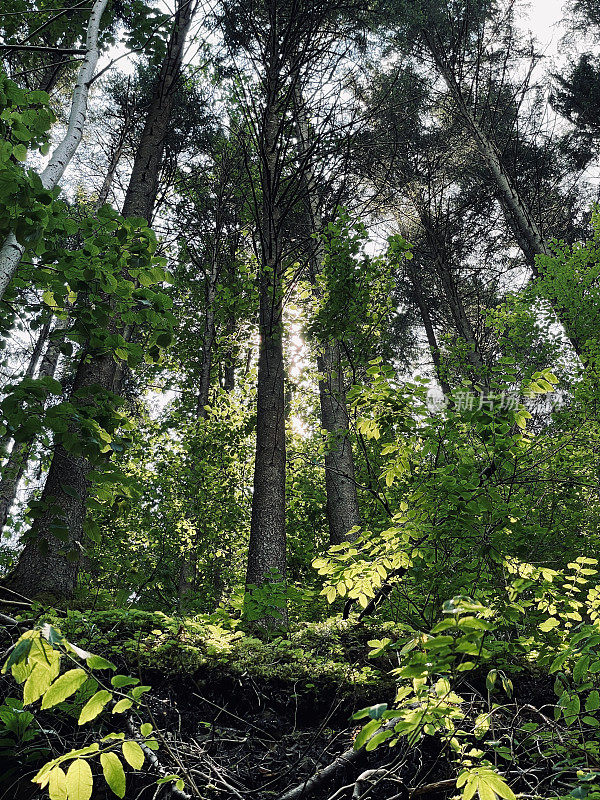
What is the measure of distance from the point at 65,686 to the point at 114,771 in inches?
7.5

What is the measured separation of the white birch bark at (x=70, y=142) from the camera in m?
2.29

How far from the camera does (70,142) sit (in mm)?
2939

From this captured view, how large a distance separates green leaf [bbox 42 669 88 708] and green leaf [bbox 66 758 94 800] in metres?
0.13

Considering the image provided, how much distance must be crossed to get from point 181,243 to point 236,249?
4.09ft

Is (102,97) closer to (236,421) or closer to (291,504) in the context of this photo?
(236,421)

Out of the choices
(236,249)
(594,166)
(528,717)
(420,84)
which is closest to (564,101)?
(594,166)

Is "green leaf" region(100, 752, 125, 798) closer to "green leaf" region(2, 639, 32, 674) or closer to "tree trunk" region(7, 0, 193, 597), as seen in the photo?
"green leaf" region(2, 639, 32, 674)

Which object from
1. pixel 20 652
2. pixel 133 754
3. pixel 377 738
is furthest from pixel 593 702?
pixel 20 652

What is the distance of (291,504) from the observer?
8508mm

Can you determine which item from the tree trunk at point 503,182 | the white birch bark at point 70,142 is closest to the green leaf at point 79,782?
the white birch bark at point 70,142

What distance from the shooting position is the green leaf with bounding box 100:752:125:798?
36.5 inches

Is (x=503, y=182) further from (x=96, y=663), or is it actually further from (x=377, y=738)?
(x=96, y=663)

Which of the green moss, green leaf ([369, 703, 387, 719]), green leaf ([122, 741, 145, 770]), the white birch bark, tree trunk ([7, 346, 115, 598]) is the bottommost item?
green leaf ([122, 741, 145, 770])

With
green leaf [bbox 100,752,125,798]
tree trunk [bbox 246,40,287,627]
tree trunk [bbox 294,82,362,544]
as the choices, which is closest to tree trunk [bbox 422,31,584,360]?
tree trunk [bbox 294,82,362,544]
